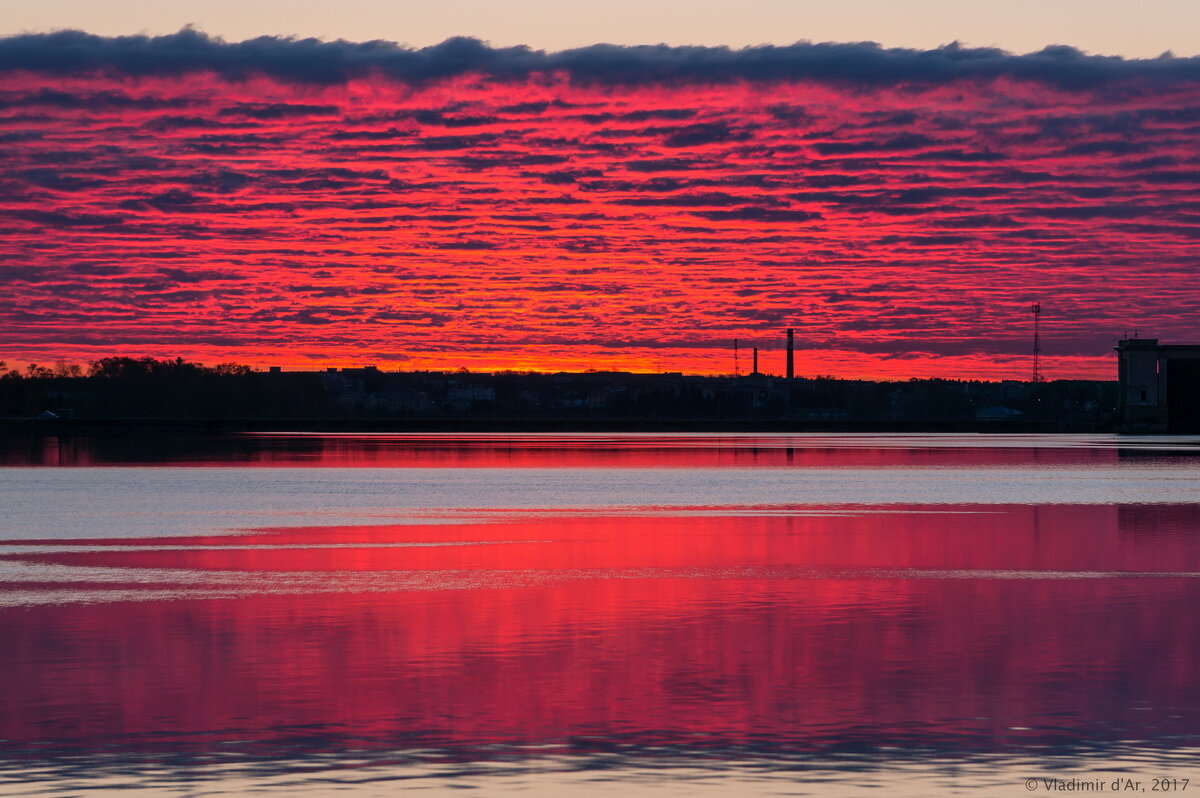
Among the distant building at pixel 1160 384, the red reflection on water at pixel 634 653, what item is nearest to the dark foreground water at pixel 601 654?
the red reflection on water at pixel 634 653

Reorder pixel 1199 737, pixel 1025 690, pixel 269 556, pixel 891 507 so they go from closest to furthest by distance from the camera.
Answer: pixel 1199 737 < pixel 1025 690 < pixel 269 556 < pixel 891 507

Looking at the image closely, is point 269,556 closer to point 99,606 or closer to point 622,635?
point 99,606

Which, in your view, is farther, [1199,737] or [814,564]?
[814,564]

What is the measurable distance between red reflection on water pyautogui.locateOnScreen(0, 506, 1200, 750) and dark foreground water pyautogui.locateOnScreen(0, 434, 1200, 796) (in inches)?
2.5

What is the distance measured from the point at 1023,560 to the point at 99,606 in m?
16.6

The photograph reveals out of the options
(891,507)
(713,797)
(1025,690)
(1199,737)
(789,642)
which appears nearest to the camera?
(713,797)

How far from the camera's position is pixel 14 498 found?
52156 millimetres

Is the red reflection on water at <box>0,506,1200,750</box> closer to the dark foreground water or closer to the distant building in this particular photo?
the dark foreground water

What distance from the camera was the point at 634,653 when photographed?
18.5m

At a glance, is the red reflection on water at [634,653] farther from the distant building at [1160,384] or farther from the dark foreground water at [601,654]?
the distant building at [1160,384]

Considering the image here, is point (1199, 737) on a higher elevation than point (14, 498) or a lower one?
higher

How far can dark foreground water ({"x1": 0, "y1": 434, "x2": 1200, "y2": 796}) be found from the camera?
42.0ft

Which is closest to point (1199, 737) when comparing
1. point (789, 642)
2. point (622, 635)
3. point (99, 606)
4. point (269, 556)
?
point (789, 642)

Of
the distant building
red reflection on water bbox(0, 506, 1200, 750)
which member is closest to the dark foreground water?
red reflection on water bbox(0, 506, 1200, 750)
